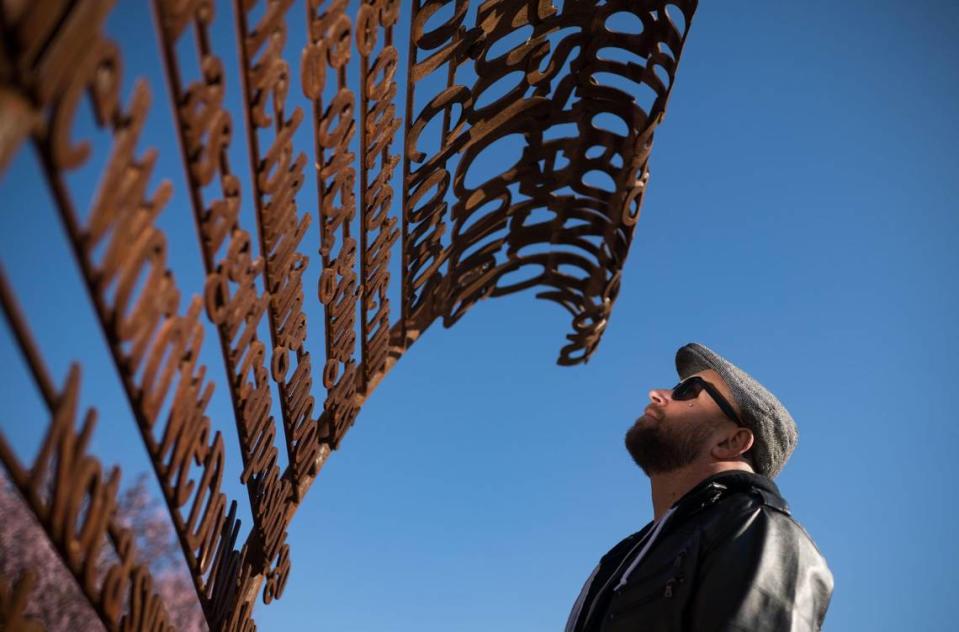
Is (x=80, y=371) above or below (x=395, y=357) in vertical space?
below

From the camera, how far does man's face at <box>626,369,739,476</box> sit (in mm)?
2992

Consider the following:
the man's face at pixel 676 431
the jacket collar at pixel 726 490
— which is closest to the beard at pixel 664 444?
the man's face at pixel 676 431

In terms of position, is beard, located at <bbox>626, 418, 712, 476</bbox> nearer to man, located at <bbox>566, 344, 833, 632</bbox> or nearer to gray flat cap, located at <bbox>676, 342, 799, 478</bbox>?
man, located at <bbox>566, 344, 833, 632</bbox>

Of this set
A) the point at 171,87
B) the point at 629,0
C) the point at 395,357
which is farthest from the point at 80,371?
the point at 629,0

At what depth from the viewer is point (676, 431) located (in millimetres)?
3041

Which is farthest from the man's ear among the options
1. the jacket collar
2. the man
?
the jacket collar

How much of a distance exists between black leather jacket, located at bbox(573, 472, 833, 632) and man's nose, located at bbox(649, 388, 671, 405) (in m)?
0.63

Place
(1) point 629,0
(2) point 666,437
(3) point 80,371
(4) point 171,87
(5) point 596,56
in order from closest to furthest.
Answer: (3) point 80,371 → (4) point 171,87 → (1) point 629,0 → (5) point 596,56 → (2) point 666,437

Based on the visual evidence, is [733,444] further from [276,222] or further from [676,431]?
[276,222]

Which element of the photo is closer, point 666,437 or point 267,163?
point 267,163

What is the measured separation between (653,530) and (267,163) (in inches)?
72.4

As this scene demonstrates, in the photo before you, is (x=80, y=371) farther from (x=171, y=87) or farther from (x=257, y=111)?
(x=257, y=111)

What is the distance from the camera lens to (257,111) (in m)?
1.59

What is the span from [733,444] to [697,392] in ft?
0.90
